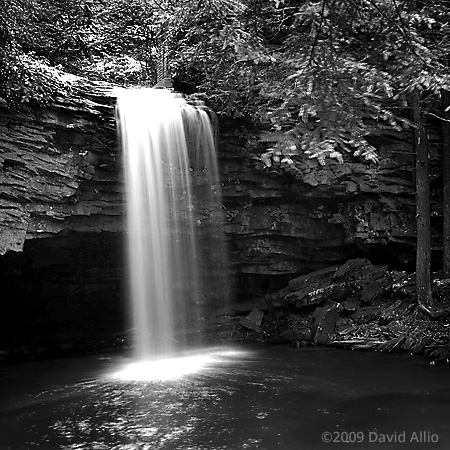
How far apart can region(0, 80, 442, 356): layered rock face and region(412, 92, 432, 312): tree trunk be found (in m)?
0.71

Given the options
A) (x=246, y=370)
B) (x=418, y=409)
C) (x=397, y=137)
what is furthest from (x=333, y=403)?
(x=397, y=137)

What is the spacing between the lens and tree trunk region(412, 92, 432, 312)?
11305 millimetres

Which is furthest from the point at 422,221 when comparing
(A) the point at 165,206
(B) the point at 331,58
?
(B) the point at 331,58

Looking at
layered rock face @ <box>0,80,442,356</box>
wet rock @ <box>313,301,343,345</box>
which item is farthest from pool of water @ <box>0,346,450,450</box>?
layered rock face @ <box>0,80,442,356</box>

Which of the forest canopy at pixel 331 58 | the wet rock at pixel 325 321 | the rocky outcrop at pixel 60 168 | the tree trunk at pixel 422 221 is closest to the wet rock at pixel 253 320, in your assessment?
the wet rock at pixel 325 321

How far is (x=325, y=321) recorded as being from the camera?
11.9 metres

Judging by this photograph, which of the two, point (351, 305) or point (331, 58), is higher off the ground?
point (331, 58)

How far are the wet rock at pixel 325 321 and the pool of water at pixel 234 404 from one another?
1385 mm

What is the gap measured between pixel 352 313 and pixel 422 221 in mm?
2906

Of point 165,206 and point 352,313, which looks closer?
point 165,206

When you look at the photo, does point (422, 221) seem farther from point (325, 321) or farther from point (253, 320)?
point (253, 320)

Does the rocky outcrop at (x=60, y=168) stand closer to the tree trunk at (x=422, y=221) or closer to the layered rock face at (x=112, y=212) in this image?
the layered rock face at (x=112, y=212)

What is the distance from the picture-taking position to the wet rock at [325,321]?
11648 mm

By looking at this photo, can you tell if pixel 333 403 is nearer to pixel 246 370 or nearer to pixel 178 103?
pixel 246 370
